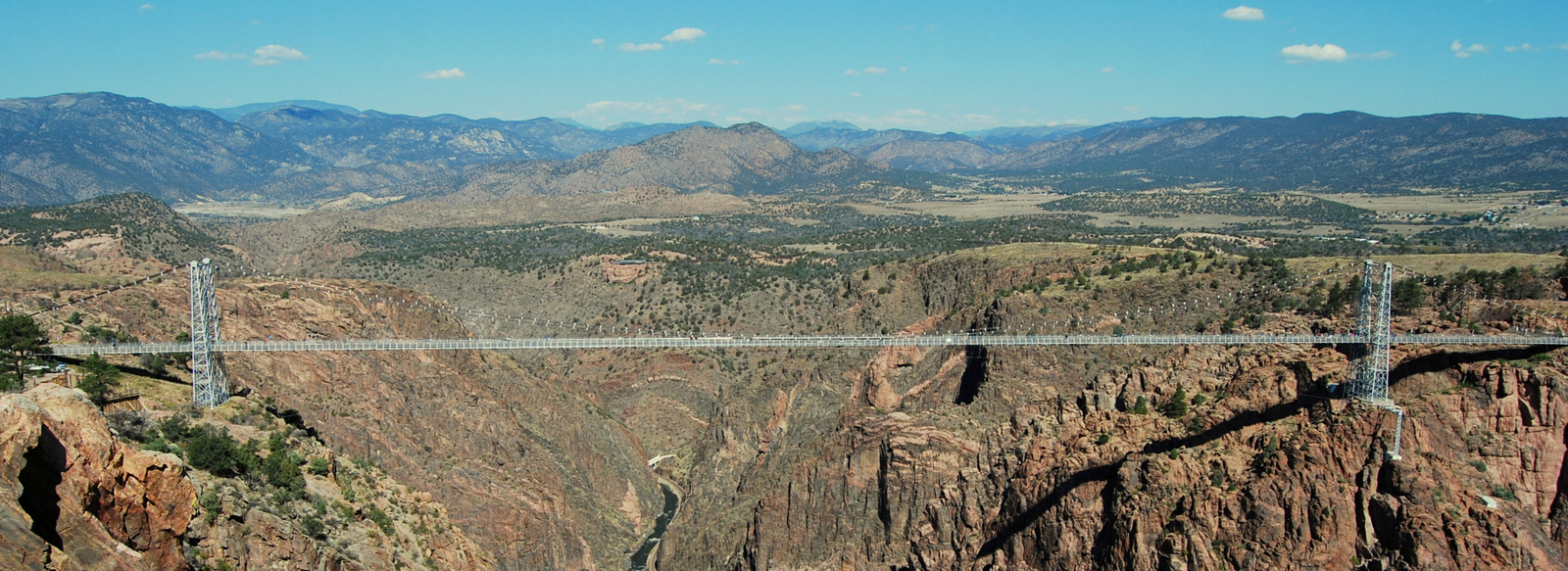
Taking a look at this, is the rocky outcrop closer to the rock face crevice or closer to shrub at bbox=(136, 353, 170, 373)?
shrub at bbox=(136, 353, 170, 373)

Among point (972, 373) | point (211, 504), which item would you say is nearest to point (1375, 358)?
point (972, 373)

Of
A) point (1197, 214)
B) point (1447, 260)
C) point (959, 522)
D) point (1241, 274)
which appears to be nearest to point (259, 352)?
point (959, 522)

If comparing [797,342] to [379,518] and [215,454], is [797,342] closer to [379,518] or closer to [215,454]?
[379,518]

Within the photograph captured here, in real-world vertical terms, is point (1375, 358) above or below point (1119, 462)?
above

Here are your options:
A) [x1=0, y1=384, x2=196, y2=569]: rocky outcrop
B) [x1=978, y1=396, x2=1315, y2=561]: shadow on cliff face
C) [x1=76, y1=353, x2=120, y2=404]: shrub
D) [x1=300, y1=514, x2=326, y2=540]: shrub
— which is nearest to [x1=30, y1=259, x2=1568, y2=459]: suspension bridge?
[x1=978, y1=396, x2=1315, y2=561]: shadow on cliff face

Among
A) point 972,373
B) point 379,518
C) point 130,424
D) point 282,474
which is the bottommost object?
point 379,518

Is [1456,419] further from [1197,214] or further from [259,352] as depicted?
[1197,214]
